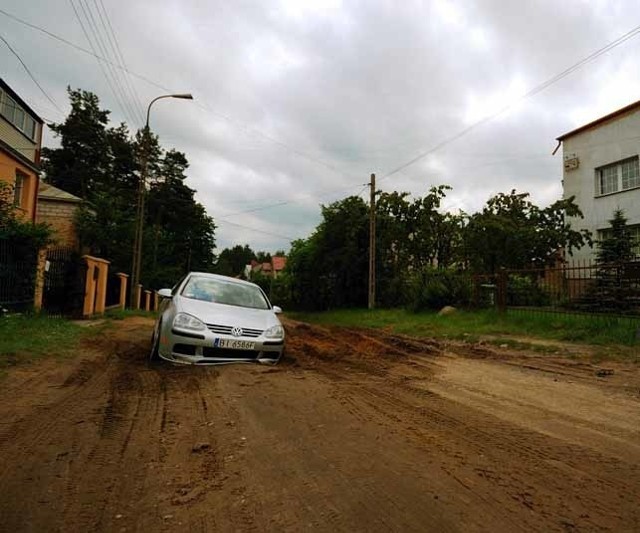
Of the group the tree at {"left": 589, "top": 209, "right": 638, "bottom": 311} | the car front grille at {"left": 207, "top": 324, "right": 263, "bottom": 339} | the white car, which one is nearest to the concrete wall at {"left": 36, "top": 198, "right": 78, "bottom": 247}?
the white car

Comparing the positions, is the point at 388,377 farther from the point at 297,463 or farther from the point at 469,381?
the point at 297,463

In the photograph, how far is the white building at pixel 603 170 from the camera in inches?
642

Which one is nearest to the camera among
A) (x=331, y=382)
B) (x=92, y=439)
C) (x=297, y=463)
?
(x=297, y=463)

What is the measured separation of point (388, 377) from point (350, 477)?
10.0ft

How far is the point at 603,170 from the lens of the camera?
17.8 m

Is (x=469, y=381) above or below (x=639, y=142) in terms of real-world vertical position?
below

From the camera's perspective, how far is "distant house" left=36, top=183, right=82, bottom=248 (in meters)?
24.2

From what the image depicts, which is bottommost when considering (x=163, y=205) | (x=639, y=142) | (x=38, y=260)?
(x=38, y=260)

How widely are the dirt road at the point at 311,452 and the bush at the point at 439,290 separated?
32.9 ft

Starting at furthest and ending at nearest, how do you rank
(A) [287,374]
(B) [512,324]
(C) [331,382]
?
(B) [512,324], (A) [287,374], (C) [331,382]

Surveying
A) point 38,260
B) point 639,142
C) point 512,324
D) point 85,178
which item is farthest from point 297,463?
point 85,178

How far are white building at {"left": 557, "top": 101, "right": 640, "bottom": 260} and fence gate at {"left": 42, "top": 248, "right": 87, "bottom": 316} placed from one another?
64.1 ft

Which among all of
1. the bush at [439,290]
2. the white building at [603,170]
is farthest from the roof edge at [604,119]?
the bush at [439,290]

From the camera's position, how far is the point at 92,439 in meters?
2.95
